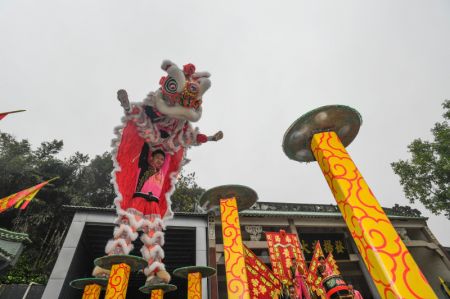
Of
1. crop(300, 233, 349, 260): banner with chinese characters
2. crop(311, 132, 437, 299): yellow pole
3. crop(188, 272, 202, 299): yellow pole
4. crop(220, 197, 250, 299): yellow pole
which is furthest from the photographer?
crop(300, 233, 349, 260): banner with chinese characters

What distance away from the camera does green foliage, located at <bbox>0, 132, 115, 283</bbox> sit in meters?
A: 12.9

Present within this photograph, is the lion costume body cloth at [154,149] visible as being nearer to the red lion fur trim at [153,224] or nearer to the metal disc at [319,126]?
the red lion fur trim at [153,224]

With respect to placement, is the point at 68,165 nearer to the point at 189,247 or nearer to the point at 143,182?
the point at 189,247

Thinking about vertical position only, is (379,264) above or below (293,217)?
below

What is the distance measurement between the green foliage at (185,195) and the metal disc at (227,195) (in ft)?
31.4

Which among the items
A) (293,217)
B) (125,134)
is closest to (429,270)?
(293,217)

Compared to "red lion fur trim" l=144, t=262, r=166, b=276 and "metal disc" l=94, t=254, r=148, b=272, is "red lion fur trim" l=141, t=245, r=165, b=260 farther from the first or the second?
"metal disc" l=94, t=254, r=148, b=272

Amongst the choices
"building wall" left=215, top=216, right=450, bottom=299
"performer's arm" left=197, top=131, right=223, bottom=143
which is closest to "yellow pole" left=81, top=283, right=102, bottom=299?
"performer's arm" left=197, top=131, right=223, bottom=143

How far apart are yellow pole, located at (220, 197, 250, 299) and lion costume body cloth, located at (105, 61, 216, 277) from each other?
6.81 feet

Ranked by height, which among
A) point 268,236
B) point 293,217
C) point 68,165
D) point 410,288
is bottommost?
point 410,288

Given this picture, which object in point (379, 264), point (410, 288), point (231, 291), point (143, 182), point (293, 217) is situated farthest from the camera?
point (293, 217)

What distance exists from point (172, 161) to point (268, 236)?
5.56 metres

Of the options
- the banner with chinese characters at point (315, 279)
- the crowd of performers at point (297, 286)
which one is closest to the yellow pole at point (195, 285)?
the crowd of performers at point (297, 286)

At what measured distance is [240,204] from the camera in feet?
23.7
